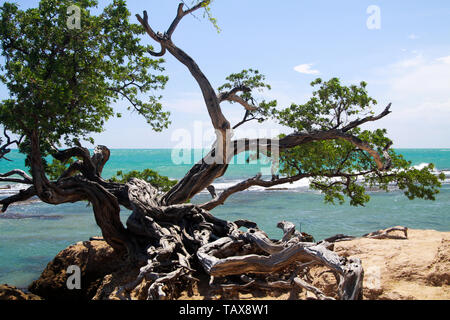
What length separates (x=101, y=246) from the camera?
7270 mm

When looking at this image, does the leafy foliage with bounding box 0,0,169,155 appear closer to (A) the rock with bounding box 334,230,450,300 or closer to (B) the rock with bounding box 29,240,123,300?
(B) the rock with bounding box 29,240,123,300

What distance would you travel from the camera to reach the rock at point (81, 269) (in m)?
6.81

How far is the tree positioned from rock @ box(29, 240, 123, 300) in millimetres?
536

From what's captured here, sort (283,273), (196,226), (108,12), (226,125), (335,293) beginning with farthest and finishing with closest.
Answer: (226,125) < (196,226) < (108,12) < (283,273) < (335,293)

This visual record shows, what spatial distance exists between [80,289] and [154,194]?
2313mm

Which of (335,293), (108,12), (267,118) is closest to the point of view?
(335,293)

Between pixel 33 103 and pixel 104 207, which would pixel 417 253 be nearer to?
pixel 104 207

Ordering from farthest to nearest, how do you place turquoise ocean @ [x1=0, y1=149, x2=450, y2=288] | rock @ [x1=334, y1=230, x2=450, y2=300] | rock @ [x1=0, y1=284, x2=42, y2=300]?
1. turquoise ocean @ [x1=0, y1=149, x2=450, y2=288]
2. rock @ [x1=0, y1=284, x2=42, y2=300]
3. rock @ [x1=334, y1=230, x2=450, y2=300]

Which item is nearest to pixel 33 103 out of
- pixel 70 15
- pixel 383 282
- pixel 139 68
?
pixel 70 15

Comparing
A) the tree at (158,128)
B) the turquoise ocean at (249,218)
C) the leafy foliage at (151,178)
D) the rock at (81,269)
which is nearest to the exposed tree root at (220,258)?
the tree at (158,128)

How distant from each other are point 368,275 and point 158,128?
5.18 metres

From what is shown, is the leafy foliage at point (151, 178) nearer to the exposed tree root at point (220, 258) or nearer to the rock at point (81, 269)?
the rock at point (81, 269)

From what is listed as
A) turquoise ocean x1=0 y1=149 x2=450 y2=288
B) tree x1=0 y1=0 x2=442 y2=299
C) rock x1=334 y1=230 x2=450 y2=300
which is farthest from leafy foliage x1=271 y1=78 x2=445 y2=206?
turquoise ocean x1=0 y1=149 x2=450 y2=288

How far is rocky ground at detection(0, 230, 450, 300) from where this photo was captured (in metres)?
4.05
